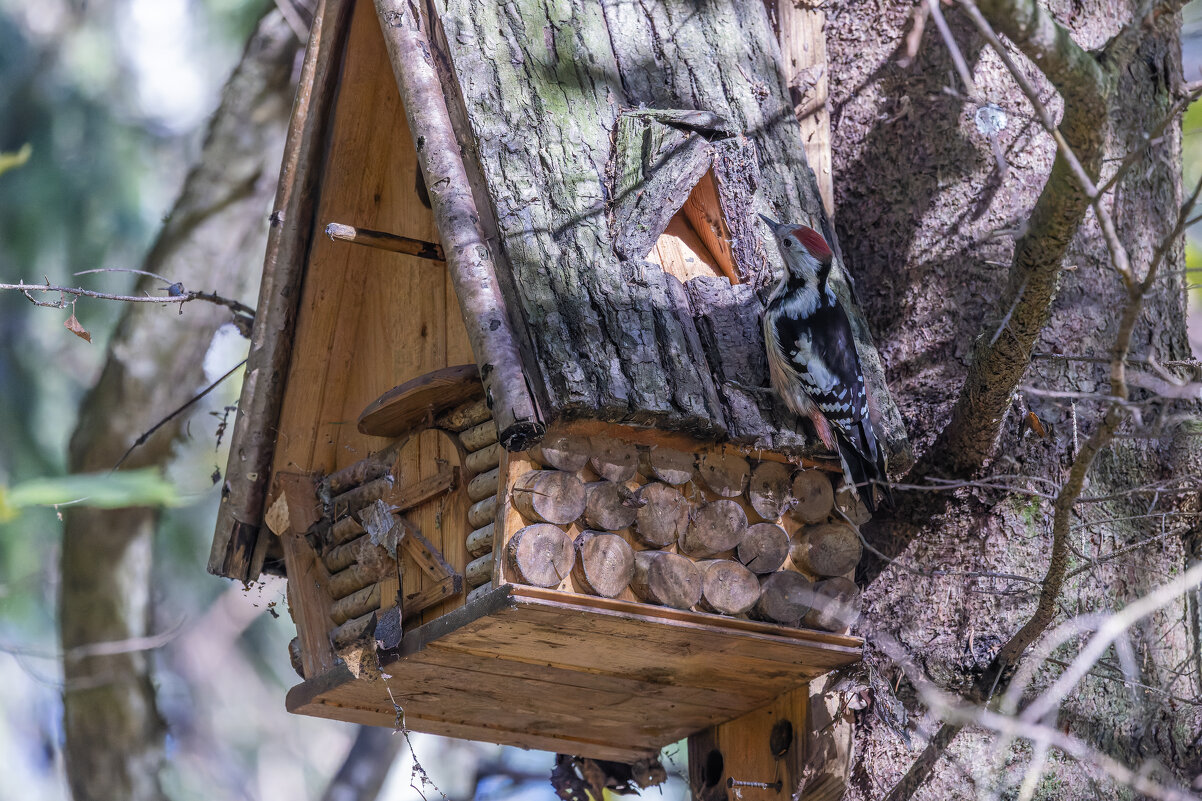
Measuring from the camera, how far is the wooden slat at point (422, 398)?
109 inches

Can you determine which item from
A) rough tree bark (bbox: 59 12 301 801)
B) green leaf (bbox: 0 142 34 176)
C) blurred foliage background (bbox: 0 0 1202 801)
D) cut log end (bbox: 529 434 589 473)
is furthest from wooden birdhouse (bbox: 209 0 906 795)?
green leaf (bbox: 0 142 34 176)

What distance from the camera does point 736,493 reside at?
267 centimetres

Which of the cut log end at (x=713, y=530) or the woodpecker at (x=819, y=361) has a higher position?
the woodpecker at (x=819, y=361)

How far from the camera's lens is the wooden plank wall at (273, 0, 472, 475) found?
11.1ft

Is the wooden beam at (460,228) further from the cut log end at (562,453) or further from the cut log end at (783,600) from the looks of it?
the cut log end at (783,600)

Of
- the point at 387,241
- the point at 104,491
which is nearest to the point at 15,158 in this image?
the point at 104,491

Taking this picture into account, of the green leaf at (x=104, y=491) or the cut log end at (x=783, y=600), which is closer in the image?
the cut log end at (x=783, y=600)

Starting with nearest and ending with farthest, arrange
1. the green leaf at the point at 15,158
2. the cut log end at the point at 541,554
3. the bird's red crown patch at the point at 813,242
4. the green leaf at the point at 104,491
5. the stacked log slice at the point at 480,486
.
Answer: the cut log end at the point at 541,554
the stacked log slice at the point at 480,486
the bird's red crown patch at the point at 813,242
the green leaf at the point at 104,491
the green leaf at the point at 15,158

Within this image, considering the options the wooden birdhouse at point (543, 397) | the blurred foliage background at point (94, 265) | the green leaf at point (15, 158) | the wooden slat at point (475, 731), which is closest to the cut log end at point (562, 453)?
the wooden birdhouse at point (543, 397)

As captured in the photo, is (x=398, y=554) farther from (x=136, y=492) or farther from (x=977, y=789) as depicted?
(x=136, y=492)

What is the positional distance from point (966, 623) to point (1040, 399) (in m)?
0.62

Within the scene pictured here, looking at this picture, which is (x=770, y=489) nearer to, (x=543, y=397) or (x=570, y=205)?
(x=543, y=397)

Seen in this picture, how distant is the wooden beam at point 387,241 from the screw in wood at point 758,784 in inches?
60.2

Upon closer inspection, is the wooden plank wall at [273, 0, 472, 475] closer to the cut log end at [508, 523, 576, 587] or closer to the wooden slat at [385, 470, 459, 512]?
the wooden slat at [385, 470, 459, 512]
